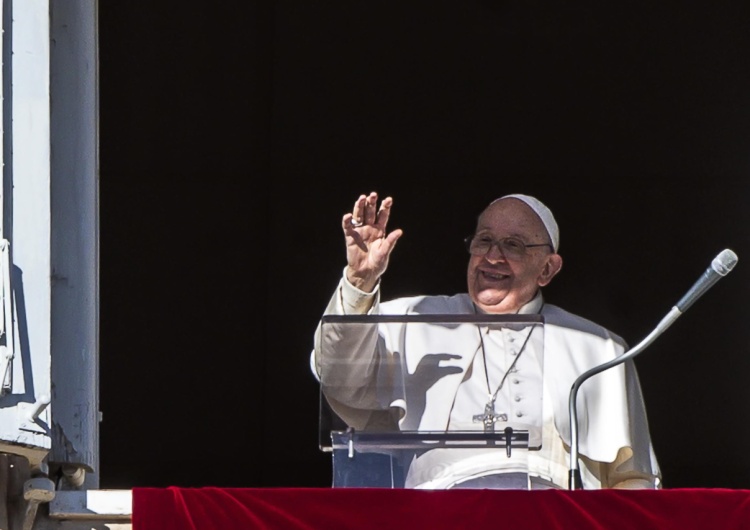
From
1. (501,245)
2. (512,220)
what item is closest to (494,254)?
(501,245)

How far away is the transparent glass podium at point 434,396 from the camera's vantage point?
16.3 feet

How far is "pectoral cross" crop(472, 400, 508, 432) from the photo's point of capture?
4973mm

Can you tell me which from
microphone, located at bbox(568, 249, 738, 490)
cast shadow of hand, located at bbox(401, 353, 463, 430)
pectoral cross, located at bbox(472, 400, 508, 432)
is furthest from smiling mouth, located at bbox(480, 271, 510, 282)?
microphone, located at bbox(568, 249, 738, 490)

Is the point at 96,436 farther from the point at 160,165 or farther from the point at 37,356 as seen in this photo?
the point at 160,165

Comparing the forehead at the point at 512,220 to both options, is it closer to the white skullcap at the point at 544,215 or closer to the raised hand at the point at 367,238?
the white skullcap at the point at 544,215

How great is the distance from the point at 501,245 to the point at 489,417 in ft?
3.70

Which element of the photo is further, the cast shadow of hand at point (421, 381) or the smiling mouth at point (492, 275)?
the smiling mouth at point (492, 275)

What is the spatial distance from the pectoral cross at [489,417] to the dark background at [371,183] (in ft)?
8.76

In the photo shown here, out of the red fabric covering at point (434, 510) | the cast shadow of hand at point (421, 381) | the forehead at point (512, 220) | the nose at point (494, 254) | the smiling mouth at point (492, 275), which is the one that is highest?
the forehead at point (512, 220)

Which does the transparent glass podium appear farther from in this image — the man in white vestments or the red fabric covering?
the red fabric covering

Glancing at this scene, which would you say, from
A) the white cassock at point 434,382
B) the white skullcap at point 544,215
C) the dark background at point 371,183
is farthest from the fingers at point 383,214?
the dark background at point 371,183

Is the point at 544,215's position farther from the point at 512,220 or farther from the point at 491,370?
the point at 491,370

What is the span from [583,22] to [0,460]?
3099mm

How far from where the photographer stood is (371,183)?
769 cm
